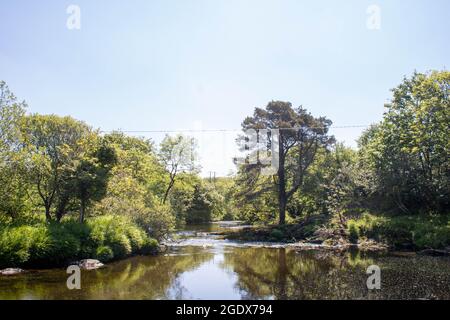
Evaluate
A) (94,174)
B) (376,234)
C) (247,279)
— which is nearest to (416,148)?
(376,234)

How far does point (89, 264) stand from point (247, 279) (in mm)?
8093

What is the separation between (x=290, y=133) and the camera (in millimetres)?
35844

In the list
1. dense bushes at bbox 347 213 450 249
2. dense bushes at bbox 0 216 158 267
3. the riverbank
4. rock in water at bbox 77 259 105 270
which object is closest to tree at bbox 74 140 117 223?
dense bushes at bbox 0 216 158 267

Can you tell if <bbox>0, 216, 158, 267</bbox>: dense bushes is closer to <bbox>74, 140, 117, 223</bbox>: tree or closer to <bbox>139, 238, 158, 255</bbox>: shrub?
<bbox>139, 238, 158, 255</bbox>: shrub

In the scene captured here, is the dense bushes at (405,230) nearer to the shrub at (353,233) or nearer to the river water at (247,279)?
the shrub at (353,233)

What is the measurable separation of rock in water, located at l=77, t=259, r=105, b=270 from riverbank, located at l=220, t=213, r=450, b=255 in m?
15.0

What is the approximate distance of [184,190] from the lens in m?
40.6

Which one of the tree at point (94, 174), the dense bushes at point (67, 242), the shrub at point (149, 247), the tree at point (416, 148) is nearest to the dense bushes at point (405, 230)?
the tree at point (416, 148)

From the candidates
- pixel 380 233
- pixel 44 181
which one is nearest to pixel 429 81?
pixel 380 233

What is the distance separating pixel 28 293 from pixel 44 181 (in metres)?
12.3

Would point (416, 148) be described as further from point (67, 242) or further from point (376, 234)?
point (67, 242)

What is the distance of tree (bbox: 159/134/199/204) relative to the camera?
134ft

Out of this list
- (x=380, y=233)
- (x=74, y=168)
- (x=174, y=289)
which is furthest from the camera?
(x=380, y=233)
